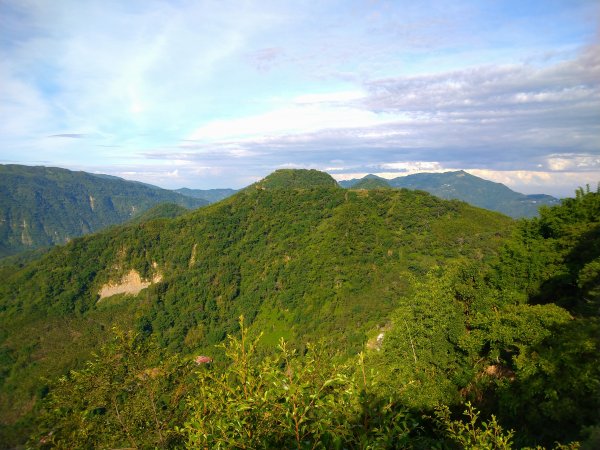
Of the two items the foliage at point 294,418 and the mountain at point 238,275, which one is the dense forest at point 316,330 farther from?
the mountain at point 238,275

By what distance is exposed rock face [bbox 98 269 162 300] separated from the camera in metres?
170

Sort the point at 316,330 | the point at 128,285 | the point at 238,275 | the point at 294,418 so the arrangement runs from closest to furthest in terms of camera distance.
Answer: the point at 294,418, the point at 316,330, the point at 238,275, the point at 128,285

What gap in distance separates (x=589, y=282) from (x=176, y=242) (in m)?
176

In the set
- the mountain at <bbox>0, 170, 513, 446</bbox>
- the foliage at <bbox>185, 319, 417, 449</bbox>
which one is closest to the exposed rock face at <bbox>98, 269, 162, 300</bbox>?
the mountain at <bbox>0, 170, 513, 446</bbox>

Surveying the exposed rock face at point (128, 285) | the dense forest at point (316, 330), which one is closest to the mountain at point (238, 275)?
the exposed rock face at point (128, 285)

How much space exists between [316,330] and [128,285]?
114286 mm

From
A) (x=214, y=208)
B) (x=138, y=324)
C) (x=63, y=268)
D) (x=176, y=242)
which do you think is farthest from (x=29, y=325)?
(x=214, y=208)

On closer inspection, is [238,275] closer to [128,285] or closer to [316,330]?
[128,285]

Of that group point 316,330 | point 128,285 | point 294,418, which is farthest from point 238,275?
point 294,418

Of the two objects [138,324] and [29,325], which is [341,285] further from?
[29,325]

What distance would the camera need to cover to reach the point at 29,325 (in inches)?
5694

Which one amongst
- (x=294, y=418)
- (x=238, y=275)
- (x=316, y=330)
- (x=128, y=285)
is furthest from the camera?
(x=128, y=285)

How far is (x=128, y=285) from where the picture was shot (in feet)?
567

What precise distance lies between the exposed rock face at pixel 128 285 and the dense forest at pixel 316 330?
1.82 m
